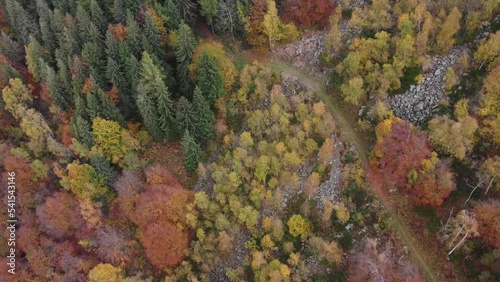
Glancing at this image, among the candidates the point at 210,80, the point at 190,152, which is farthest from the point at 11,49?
the point at 190,152

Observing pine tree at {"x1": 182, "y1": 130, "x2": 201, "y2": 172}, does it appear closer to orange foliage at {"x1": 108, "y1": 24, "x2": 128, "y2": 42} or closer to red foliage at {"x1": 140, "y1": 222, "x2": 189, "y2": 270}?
red foliage at {"x1": 140, "y1": 222, "x2": 189, "y2": 270}

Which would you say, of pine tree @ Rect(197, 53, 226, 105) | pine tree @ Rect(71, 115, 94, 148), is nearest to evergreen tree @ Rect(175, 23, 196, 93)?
pine tree @ Rect(197, 53, 226, 105)

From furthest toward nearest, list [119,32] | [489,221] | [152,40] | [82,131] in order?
1. [119,32]
2. [152,40]
3. [82,131]
4. [489,221]

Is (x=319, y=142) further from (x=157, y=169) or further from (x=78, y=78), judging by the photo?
(x=78, y=78)

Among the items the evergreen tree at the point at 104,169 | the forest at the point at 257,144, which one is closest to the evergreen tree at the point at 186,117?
the forest at the point at 257,144

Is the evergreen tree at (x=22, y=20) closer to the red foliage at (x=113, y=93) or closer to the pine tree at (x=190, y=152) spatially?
the red foliage at (x=113, y=93)

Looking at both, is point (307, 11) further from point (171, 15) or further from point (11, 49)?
point (11, 49)

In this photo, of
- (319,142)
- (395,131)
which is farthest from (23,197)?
(395,131)

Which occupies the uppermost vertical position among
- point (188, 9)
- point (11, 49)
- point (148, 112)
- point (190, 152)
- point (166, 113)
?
point (188, 9)
